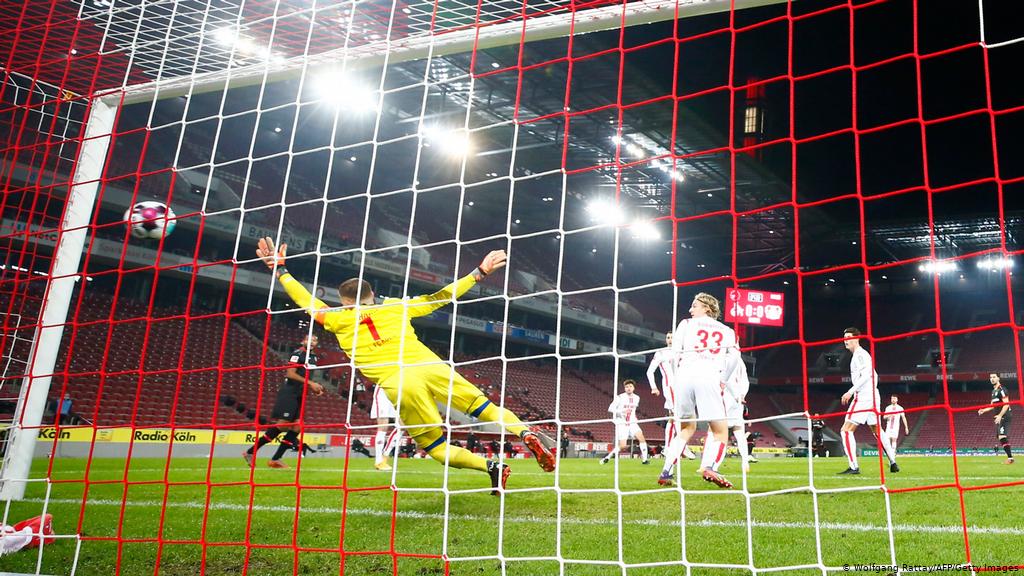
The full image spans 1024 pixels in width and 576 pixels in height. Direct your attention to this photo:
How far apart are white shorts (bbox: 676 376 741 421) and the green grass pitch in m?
0.79

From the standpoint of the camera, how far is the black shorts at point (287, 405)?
8727 mm

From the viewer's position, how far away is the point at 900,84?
19203mm

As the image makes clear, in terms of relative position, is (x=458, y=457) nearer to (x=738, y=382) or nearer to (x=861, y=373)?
(x=738, y=382)

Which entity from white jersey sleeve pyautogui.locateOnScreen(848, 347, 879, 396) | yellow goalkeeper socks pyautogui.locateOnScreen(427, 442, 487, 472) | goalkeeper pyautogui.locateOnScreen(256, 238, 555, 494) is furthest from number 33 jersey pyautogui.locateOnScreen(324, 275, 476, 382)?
white jersey sleeve pyautogui.locateOnScreen(848, 347, 879, 396)

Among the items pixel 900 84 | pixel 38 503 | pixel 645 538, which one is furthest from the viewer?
pixel 900 84

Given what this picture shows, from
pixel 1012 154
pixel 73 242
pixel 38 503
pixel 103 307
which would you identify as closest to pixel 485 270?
pixel 73 242

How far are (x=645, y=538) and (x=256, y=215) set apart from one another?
25126 millimetres

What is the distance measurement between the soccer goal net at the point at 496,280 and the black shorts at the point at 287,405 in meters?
0.03

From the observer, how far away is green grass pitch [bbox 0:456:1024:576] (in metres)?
3.63

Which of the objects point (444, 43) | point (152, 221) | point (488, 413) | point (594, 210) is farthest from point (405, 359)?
point (594, 210)

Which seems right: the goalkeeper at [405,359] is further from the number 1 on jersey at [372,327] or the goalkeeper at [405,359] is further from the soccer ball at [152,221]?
the soccer ball at [152,221]

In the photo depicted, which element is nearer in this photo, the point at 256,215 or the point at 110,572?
the point at 110,572

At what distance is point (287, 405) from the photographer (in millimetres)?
8789

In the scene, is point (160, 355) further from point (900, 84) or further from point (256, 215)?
point (900, 84)
